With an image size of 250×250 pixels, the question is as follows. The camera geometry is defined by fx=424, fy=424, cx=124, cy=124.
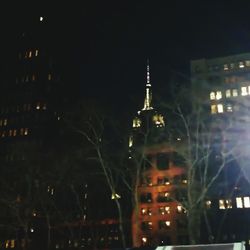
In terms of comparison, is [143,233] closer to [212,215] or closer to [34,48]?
[212,215]

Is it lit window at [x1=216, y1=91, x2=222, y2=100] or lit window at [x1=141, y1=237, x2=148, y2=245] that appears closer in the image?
lit window at [x1=141, y1=237, x2=148, y2=245]

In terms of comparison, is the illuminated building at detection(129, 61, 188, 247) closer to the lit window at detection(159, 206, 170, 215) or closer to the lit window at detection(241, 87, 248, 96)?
the lit window at detection(159, 206, 170, 215)

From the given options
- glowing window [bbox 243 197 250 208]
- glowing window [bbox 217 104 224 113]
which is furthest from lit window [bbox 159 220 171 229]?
glowing window [bbox 217 104 224 113]

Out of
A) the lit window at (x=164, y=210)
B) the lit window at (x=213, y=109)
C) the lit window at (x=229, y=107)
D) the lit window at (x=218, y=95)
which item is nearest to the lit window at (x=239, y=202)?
the lit window at (x=164, y=210)

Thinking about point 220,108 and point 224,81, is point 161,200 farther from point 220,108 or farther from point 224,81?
point 224,81

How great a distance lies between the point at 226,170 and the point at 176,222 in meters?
15.8

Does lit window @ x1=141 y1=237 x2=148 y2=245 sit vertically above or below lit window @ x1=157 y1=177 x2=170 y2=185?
below

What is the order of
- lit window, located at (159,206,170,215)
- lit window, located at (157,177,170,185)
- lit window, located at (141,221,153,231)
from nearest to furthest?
lit window, located at (141,221,153,231)
lit window, located at (159,206,170,215)
lit window, located at (157,177,170,185)

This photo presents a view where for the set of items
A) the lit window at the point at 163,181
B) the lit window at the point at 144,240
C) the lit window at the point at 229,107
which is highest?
the lit window at the point at 229,107

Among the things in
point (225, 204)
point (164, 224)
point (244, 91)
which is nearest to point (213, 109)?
point (244, 91)

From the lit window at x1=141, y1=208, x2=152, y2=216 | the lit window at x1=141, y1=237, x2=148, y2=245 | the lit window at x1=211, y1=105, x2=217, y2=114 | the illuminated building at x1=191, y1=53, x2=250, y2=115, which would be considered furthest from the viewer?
the lit window at x1=211, y1=105, x2=217, y2=114

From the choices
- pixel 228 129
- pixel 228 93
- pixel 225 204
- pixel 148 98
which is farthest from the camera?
pixel 148 98

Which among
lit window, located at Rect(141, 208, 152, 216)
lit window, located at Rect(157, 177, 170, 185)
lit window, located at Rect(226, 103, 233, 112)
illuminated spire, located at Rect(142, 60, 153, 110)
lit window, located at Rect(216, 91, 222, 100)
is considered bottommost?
lit window, located at Rect(141, 208, 152, 216)

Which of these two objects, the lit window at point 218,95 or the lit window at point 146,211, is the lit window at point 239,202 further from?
the lit window at point 218,95
